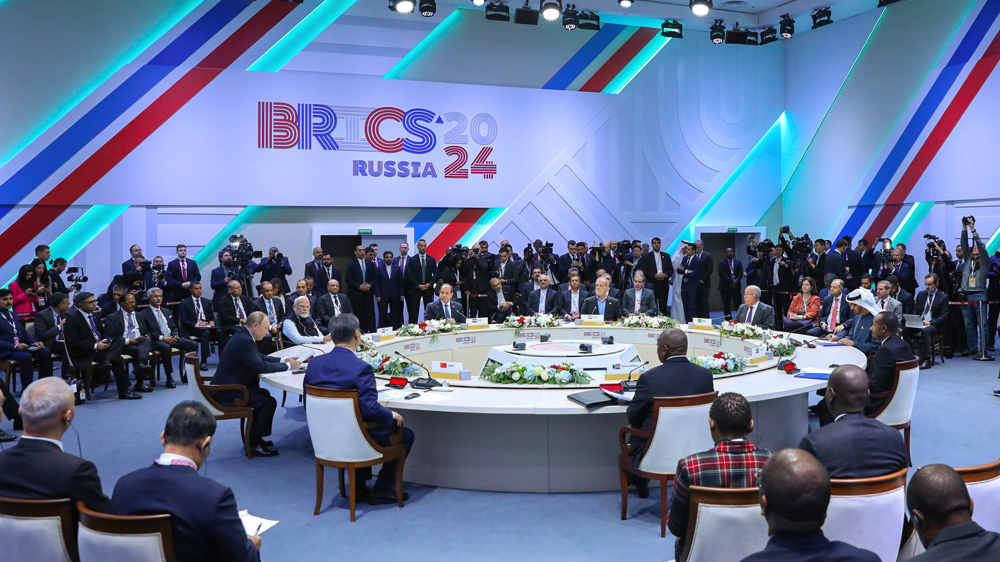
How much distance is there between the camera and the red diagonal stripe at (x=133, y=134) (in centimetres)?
1009

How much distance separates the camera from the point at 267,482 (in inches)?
175

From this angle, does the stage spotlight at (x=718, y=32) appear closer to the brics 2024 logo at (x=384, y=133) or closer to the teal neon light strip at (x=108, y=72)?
the brics 2024 logo at (x=384, y=133)

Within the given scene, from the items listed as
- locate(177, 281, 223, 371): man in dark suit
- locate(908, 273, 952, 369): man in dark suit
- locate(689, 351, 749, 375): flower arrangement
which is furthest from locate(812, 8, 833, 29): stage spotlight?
locate(177, 281, 223, 371): man in dark suit

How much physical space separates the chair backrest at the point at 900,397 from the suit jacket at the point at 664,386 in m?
1.35

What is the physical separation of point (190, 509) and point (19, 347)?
5.67 meters

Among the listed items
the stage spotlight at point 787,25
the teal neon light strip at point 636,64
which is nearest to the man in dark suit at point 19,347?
the teal neon light strip at point 636,64

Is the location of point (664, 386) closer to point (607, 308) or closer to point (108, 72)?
point (607, 308)

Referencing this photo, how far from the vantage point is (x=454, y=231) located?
1219cm

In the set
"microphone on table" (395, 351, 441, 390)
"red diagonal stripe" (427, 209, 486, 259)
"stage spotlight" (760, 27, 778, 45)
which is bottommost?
"microphone on table" (395, 351, 441, 390)

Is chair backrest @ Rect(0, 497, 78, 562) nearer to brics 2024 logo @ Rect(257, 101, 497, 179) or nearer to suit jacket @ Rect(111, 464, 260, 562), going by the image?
suit jacket @ Rect(111, 464, 260, 562)

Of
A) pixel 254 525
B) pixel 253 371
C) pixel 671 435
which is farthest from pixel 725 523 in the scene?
pixel 253 371

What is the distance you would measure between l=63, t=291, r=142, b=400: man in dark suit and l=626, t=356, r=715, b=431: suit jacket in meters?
5.33

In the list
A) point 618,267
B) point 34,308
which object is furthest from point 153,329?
point 618,267

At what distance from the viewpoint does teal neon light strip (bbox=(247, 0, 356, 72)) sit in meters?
11.2
